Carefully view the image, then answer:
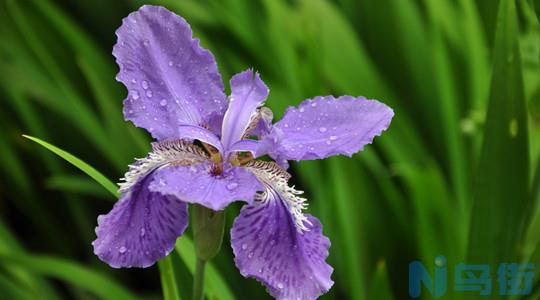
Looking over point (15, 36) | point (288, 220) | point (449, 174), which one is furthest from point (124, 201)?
point (15, 36)

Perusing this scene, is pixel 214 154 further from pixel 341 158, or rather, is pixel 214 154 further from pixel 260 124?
pixel 341 158

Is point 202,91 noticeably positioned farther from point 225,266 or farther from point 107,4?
point 107,4

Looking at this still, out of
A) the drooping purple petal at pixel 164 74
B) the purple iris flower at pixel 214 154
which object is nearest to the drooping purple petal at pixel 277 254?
the purple iris flower at pixel 214 154

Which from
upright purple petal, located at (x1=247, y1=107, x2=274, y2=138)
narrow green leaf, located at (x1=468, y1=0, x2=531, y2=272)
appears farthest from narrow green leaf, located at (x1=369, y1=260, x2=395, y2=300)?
upright purple petal, located at (x1=247, y1=107, x2=274, y2=138)

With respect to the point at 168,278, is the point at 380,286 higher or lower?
lower

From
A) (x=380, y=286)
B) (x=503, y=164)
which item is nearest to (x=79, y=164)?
(x=380, y=286)

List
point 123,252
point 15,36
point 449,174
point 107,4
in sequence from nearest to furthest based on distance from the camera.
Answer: point 123,252, point 449,174, point 15,36, point 107,4

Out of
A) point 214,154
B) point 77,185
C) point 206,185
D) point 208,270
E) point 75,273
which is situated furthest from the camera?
point 77,185
